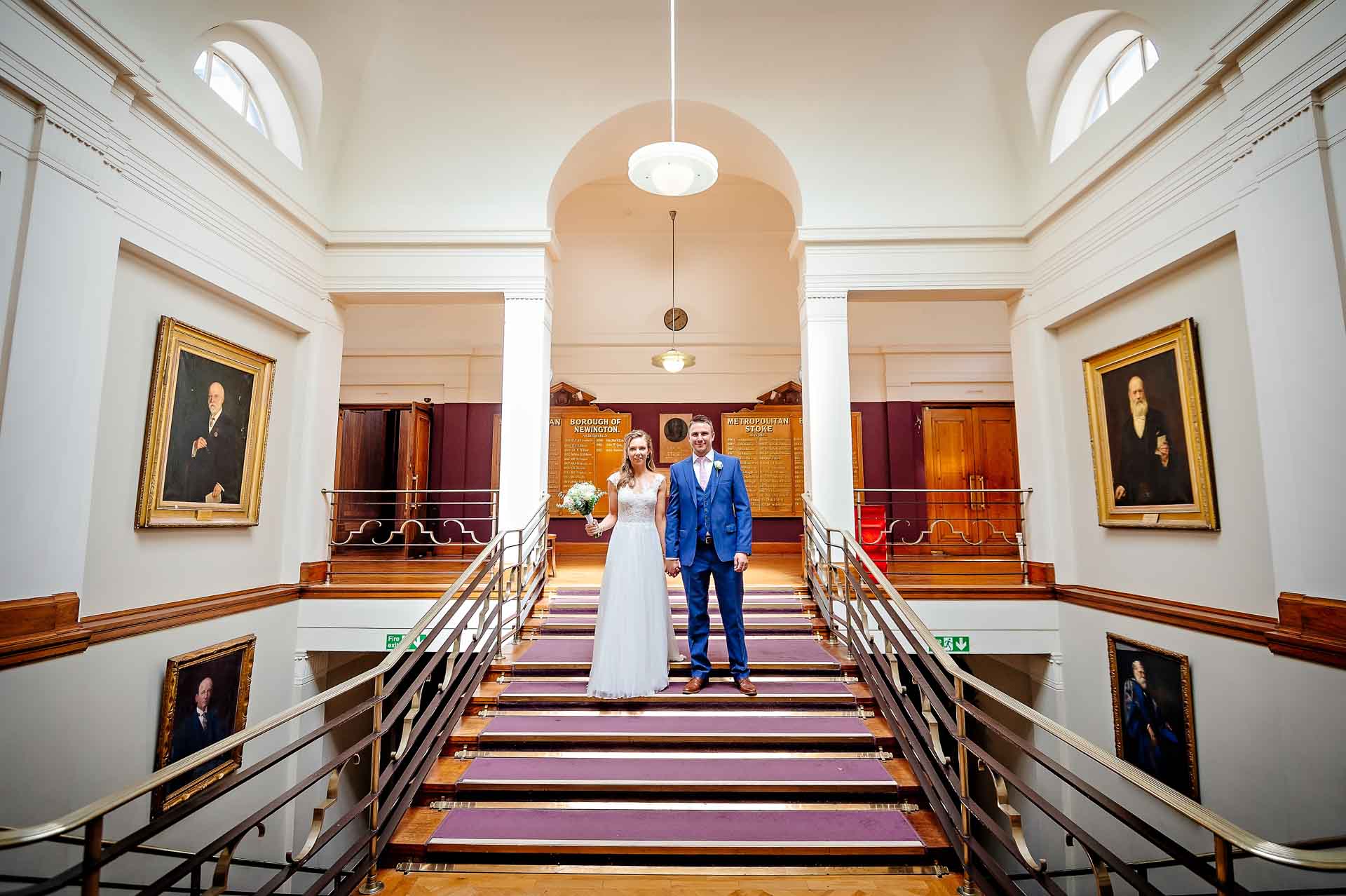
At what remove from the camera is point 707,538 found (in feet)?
14.4

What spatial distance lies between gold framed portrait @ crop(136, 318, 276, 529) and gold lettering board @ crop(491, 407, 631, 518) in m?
4.92

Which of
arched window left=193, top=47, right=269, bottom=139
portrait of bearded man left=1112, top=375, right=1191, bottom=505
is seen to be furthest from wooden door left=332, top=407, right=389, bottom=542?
portrait of bearded man left=1112, top=375, right=1191, bottom=505

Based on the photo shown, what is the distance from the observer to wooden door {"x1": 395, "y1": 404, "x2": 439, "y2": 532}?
10.0m

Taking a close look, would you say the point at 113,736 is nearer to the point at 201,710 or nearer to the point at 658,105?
the point at 201,710

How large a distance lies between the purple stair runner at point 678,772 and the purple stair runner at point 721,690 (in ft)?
1.89

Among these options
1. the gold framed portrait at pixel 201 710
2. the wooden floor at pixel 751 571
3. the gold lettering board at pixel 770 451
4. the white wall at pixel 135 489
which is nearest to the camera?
the white wall at pixel 135 489

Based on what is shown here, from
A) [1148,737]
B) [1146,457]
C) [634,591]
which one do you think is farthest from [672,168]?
[1148,737]

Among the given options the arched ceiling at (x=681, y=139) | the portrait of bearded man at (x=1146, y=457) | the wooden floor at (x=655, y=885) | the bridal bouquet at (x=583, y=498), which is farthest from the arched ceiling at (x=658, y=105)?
the wooden floor at (x=655, y=885)

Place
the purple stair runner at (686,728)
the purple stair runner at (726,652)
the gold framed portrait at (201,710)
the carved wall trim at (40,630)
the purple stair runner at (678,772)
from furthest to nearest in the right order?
the purple stair runner at (726,652) → the gold framed portrait at (201,710) → the purple stair runner at (686,728) → the purple stair runner at (678,772) → the carved wall trim at (40,630)

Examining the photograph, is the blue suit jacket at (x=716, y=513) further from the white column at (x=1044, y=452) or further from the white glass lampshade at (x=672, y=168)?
the white column at (x=1044, y=452)

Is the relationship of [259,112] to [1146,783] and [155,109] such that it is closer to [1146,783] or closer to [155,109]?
[155,109]

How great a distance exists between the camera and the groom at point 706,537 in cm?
434

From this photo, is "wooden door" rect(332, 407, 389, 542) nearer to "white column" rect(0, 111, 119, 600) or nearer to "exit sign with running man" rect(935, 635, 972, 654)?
"white column" rect(0, 111, 119, 600)

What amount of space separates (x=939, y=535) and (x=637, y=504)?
7.27 metres
